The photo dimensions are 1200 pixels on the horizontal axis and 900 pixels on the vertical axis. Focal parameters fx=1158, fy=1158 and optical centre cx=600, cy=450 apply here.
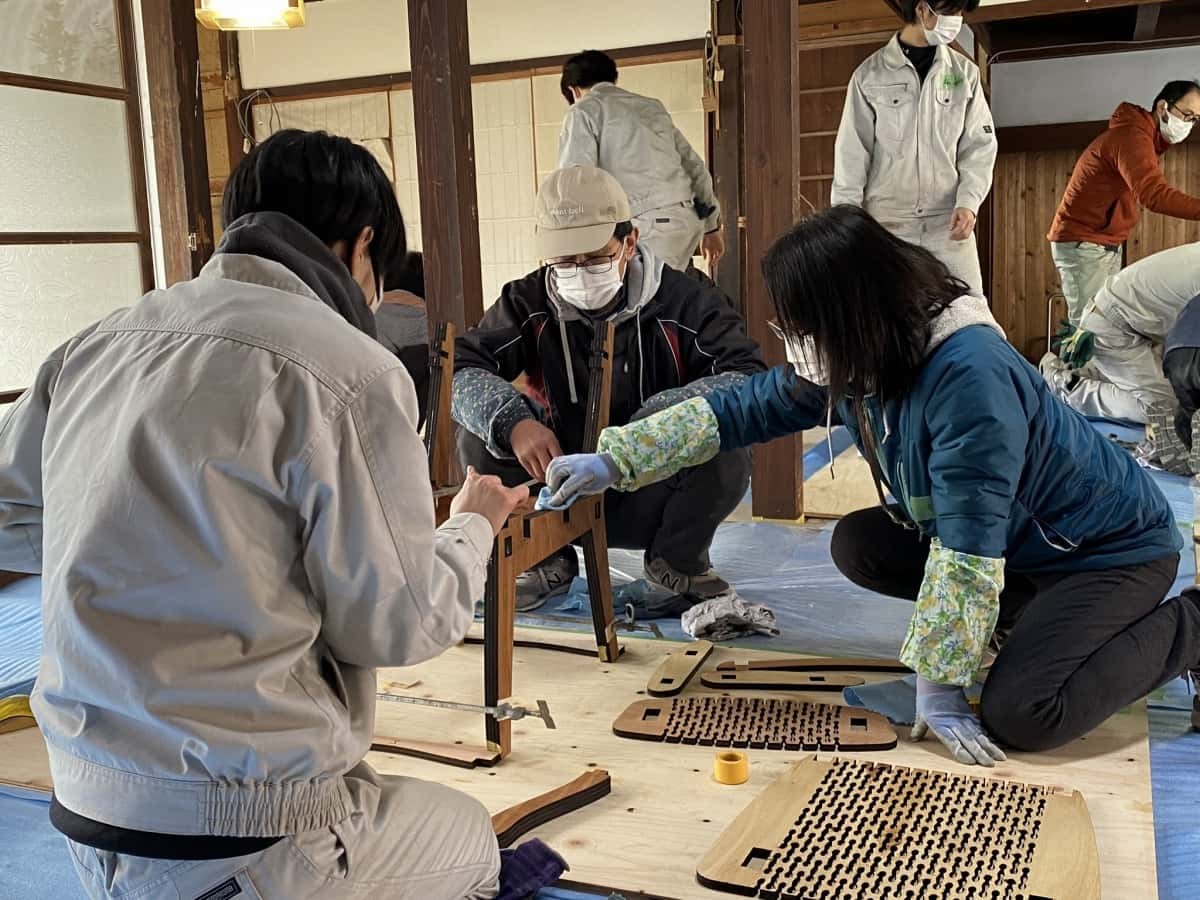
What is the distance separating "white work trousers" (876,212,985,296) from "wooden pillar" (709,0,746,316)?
1.47 meters

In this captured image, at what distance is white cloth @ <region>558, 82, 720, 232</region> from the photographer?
421cm

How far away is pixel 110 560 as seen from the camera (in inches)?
41.7

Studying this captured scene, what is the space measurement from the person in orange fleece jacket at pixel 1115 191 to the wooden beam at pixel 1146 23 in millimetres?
1124

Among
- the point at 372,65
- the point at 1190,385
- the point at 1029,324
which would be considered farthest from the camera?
the point at 1029,324

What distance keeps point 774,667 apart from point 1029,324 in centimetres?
→ 615

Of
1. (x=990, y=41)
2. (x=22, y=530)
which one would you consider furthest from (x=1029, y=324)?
(x=22, y=530)

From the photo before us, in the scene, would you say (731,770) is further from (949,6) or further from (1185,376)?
(1185,376)

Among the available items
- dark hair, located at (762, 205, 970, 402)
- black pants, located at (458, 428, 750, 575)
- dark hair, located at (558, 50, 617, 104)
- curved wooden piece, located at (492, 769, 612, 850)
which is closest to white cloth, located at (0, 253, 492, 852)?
curved wooden piece, located at (492, 769, 612, 850)

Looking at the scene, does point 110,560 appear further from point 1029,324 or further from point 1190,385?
point 1029,324

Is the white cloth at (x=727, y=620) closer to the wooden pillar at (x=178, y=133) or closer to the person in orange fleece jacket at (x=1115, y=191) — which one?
the wooden pillar at (x=178, y=133)

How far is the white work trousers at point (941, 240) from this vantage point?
3855mm

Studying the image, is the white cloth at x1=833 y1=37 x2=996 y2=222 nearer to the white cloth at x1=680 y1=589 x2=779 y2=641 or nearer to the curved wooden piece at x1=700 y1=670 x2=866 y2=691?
the white cloth at x1=680 y1=589 x2=779 y2=641

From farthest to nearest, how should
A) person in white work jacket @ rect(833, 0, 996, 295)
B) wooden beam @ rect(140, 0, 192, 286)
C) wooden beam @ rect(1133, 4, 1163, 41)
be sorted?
1. wooden beam @ rect(1133, 4, 1163, 41)
2. wooden beam @ rect(140, 0, 192, 286)
3. person in white work jacket @ rect(833, 0, 996, 295)

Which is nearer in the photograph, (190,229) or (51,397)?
(51,397)
